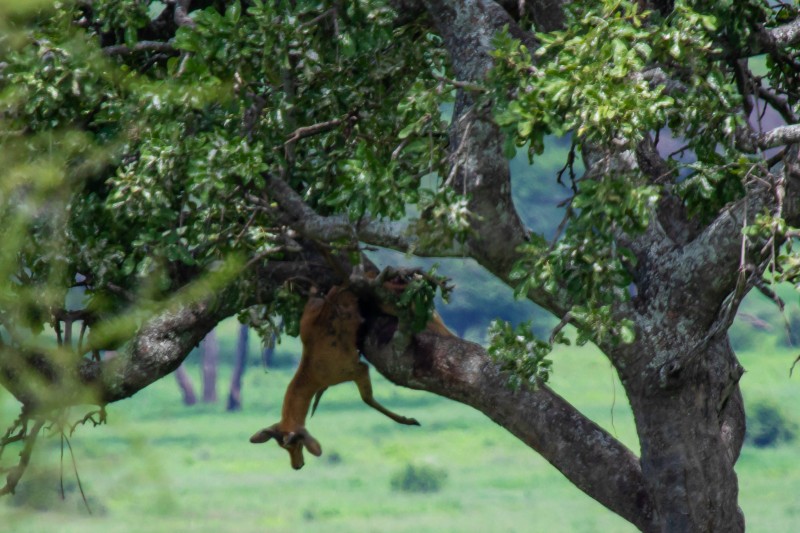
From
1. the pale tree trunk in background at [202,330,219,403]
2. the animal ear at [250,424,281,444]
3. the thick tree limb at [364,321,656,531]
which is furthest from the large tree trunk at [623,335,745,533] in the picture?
the pale tree trunk in background at [202,330,219,403]

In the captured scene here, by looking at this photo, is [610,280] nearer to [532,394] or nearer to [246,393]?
[532,394]

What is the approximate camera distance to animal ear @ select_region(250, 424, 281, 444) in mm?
6215

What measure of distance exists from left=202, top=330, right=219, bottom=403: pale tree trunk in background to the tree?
49.0ft

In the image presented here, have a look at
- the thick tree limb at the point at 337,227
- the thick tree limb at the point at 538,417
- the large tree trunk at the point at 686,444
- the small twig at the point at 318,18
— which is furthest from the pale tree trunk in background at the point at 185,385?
the small twig at the point at 318,18

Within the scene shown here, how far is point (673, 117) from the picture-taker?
4.79 metres

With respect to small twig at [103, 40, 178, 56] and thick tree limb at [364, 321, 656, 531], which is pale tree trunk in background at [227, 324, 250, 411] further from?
small twig at [103, 40, 178, 56]

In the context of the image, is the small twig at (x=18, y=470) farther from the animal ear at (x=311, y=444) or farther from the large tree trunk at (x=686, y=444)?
the large tree trunk at (x=686, y=444)

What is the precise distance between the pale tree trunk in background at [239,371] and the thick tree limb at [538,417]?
14701 mm

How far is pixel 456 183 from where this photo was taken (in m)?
5.25

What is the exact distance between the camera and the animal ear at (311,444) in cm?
613

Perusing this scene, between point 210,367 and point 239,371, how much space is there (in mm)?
733

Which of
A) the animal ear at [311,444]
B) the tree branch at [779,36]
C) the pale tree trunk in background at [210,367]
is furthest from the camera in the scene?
the pale tree trunk in background at [210,367]

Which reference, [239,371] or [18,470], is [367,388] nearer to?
[18,470]

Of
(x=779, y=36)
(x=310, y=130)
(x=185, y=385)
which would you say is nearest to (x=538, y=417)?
(x=310, y=130)
